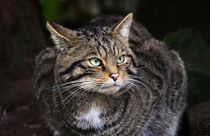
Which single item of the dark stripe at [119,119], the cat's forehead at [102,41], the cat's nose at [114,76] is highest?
the cat's forehead at [102,41]

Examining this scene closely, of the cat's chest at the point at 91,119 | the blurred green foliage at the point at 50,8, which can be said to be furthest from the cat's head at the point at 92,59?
the blurred green foliage at the point at 50,8

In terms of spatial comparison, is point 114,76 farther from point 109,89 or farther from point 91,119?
point 91,119

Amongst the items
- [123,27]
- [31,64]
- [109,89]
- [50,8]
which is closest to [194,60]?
[123,27]

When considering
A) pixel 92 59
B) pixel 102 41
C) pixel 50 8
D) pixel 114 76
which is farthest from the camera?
pixel 50 8

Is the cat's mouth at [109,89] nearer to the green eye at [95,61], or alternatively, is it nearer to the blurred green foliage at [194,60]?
the green eye at [95,61]

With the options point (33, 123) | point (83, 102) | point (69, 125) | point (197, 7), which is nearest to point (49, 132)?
point (33, 123)

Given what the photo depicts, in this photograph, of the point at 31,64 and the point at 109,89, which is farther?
the point at 31,64

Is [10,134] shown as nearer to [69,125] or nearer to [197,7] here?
[69,125]

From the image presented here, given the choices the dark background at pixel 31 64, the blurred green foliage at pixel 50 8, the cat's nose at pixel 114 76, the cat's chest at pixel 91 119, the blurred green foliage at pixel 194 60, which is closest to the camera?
the cat's nose at pixel 114 76

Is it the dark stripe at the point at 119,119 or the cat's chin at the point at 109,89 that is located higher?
the cat's chin at the point at 109,89
